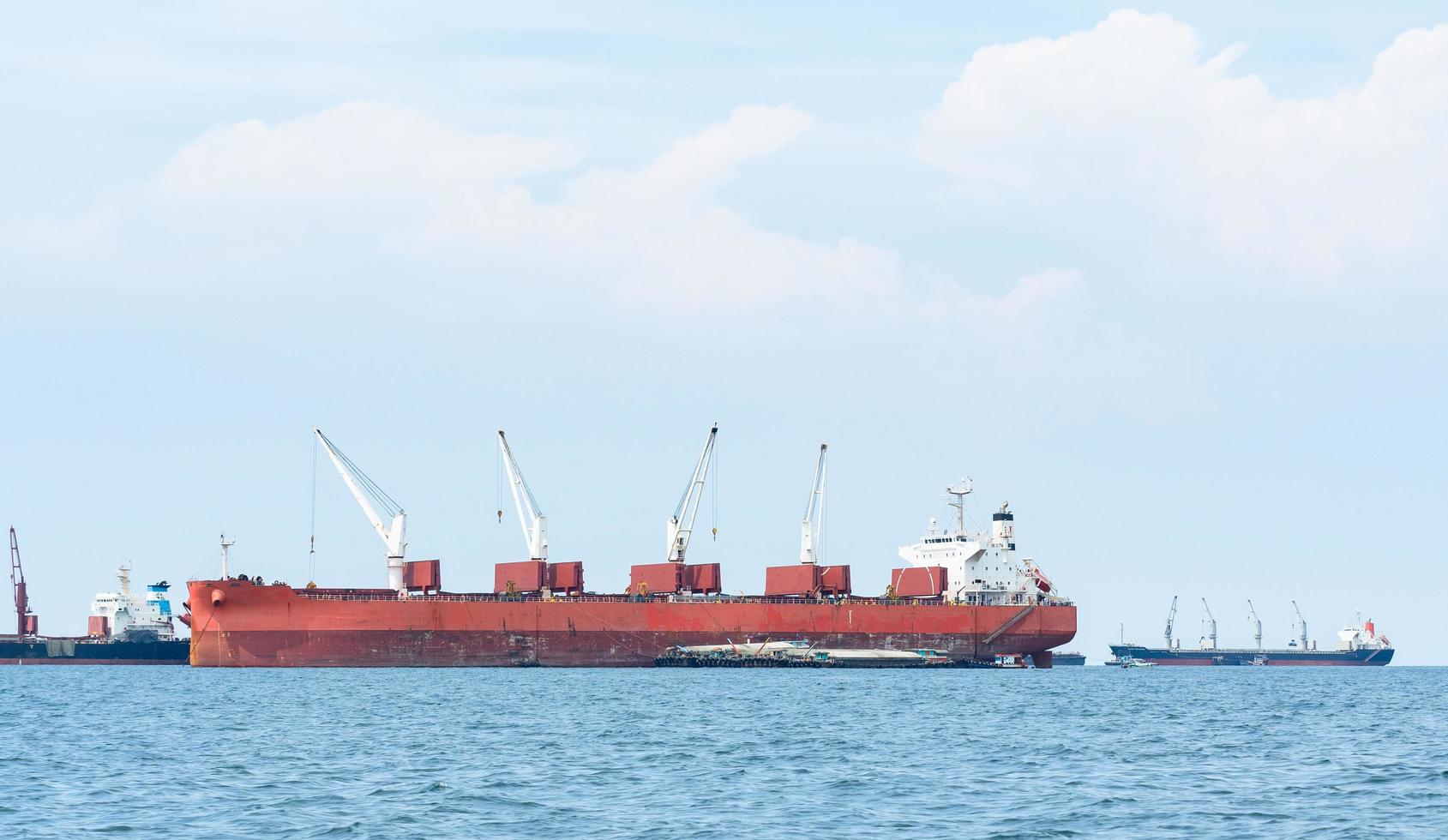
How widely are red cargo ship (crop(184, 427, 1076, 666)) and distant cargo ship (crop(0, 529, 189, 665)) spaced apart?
78.6ft

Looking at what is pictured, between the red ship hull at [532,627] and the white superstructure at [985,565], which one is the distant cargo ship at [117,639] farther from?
the white superstructure at [985,565]

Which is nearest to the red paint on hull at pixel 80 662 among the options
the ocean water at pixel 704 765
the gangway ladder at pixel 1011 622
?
the ocean water at pixel 704 765

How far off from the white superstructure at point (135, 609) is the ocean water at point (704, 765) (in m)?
53.4

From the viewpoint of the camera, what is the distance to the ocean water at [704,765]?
30.7 m

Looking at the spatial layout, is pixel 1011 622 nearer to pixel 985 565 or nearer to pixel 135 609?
pixel 985 565

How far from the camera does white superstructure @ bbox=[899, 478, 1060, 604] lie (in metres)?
107

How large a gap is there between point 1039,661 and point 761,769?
240 ft

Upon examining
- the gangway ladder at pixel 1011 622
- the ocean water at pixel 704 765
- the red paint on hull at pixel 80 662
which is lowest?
the red paint on hull at pixel 80 662

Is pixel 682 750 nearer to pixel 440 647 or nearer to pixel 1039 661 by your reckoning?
pixel 440 647

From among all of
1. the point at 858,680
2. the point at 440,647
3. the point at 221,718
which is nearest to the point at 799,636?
the point at 858,680

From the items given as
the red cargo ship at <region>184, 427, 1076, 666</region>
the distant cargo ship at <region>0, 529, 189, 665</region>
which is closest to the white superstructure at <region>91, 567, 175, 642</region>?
the distant cargo ship at <region>0, 529, 189, 665</region>

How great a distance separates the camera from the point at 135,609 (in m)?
124

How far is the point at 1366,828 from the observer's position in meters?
30.1

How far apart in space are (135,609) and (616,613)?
48832mm
